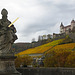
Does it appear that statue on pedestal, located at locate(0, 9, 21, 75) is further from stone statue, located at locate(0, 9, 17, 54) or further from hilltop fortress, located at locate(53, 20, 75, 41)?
hilltop fortress, located at locate(53, 20, 75, 41)

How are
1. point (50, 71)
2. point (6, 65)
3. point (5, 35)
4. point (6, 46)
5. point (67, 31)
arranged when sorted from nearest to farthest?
point (6, 65) < point (6, 46) < point (5, 35) < point (50, 71) < point (67, 31)

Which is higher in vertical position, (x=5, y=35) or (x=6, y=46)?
(x=5, y=35)

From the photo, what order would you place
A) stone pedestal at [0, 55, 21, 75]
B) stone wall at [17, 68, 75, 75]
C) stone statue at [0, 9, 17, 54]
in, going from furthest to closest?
stone wall at [17, 68, 75, 75] < stone statue at [0, 9, 17, 54] < stone pedestal at [0, 55, 21, 75]

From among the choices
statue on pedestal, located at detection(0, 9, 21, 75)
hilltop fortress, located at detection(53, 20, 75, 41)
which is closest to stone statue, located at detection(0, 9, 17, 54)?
statue on pedestal, located at detection(0, 9, 21, 75)

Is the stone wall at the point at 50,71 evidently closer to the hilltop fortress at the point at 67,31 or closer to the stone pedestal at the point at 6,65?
the stone pedestal at the point at 6,65

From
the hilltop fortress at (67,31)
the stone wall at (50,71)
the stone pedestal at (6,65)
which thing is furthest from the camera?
the hilltop fortress at (67,31)

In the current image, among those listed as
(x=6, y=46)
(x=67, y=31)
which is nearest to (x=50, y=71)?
(x=6, y=46)

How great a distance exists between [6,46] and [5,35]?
29.4 inches

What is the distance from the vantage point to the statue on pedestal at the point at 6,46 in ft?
Result: 35.1

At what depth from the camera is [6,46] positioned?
1113 cm

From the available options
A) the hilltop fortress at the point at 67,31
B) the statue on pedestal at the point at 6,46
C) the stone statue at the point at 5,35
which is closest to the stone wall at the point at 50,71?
the statue on pedestal at the point at 6,46

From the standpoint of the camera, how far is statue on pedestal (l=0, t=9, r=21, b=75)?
1071 cm

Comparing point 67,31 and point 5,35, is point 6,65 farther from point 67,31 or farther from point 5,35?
point 67,31

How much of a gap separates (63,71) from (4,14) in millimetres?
5799
